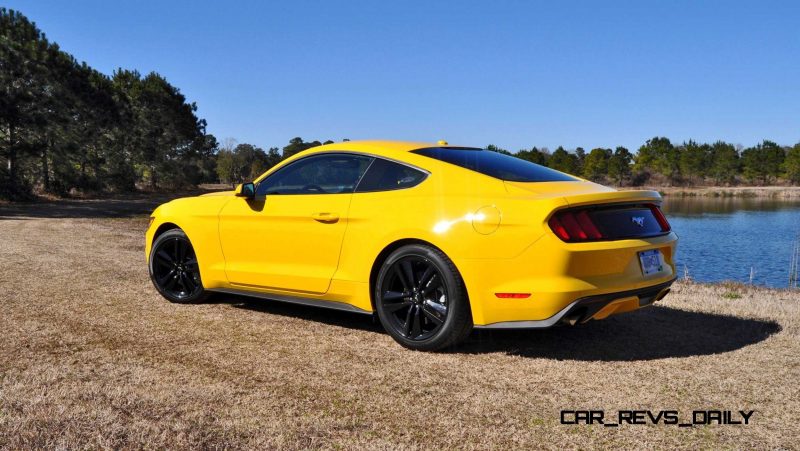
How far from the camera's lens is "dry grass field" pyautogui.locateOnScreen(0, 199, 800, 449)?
2873 millimetres

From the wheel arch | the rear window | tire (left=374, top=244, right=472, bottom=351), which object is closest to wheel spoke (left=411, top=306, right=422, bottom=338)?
tire (left=374, top=244, right=472, bottom=351)

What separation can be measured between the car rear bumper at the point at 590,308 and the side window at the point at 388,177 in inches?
45.3

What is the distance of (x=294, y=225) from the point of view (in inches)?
191

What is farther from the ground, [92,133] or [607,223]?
[92,133]

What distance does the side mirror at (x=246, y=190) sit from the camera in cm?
515

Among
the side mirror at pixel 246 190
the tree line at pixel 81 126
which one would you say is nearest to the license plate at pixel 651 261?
the side mirror at pixel 246 190

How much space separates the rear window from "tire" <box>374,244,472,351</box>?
0.70 m

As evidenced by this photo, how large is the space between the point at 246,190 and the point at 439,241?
1.94 meters

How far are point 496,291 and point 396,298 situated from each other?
31.4 inches

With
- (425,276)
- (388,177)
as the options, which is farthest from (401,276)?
(388,177)

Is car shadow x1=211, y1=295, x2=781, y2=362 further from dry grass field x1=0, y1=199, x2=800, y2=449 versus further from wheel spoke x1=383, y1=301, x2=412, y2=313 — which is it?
wheel spoke x1=383, y1=301, x2=412, y2=313

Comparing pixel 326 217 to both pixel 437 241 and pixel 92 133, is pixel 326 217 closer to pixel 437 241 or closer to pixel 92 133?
pixel 437 241

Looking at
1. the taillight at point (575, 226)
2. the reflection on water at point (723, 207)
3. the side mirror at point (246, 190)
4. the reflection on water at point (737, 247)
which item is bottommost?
the reflection on water at point (737, 247)

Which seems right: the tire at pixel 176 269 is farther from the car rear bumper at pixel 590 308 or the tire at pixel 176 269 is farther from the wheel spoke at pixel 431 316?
the car rear bumper at pixel 590 308
